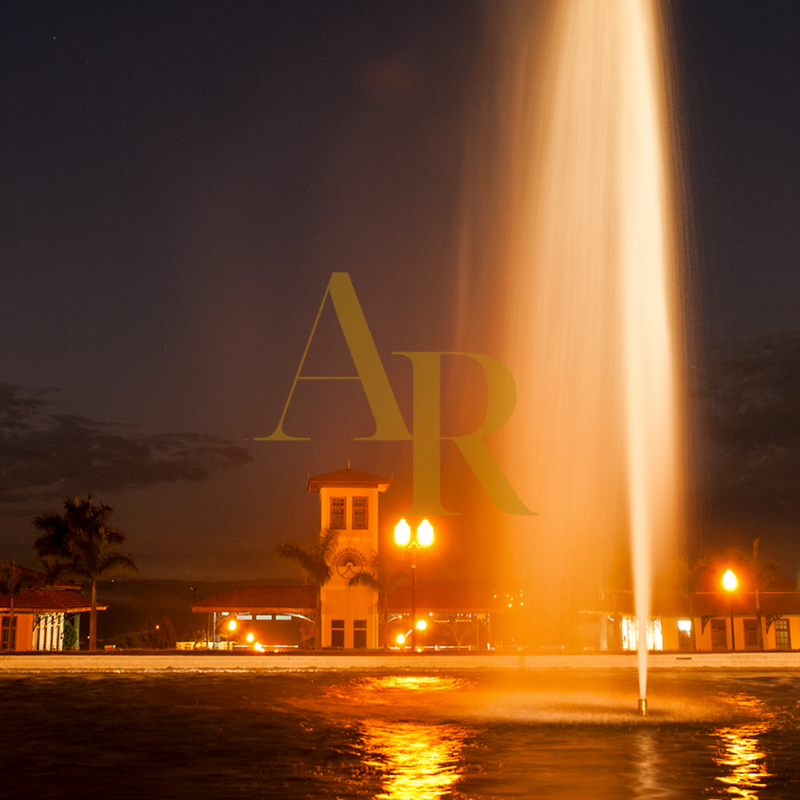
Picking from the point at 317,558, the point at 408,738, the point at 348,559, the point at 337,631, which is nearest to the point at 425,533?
the point at 408,738

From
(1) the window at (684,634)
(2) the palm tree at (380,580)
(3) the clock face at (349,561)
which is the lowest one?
(1) the window at (684,634)

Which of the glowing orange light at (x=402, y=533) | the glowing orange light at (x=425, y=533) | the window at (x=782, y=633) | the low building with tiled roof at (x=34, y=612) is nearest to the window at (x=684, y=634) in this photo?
the window at (x=782, y=633)

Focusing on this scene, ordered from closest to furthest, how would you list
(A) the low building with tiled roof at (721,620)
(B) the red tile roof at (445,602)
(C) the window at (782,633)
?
(B) the red tile roof at (445,602) < (A) the low building with tiled roof at (721,620) < (C) the window at (782,633)

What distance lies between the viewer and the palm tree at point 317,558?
1745 inches

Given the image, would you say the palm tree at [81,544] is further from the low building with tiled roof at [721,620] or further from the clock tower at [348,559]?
the low building with tiled roof at [721,620]

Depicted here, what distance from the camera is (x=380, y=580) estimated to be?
46.1 metres

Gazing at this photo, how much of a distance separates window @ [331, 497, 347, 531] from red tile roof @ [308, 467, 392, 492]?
2.84 feet

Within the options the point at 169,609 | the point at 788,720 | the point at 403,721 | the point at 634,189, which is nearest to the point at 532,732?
the point at 403,721

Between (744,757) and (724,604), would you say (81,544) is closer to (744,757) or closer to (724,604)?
(744,757)

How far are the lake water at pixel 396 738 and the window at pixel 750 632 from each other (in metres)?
32.6

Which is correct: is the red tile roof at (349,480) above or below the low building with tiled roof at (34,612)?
above

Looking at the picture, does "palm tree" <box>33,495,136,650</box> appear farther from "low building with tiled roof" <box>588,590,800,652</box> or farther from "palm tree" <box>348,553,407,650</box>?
"low building with tiled roof" <box>588,590,800,652</box>

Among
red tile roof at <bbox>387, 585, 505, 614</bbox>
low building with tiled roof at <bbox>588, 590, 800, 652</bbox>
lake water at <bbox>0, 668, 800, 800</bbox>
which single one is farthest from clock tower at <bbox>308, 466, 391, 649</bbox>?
lake water at <bbox>0, 668, 800, 800</bbox>

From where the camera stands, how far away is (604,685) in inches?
881
